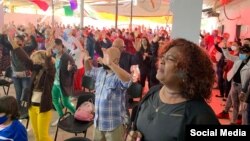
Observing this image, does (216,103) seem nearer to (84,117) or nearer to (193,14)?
(84,117)

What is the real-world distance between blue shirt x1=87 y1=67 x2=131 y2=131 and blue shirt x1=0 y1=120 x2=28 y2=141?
0.79 meters

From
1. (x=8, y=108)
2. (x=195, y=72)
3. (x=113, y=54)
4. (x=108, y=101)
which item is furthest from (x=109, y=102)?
(x=195, y=72)

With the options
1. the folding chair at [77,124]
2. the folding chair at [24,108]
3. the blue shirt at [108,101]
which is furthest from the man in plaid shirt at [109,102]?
the folding chair at [24,108]

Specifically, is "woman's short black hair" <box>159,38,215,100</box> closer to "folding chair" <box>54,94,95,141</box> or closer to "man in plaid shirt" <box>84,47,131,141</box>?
"man in plaid shirt" <box>84,47,131,141</box>

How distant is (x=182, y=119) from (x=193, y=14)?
67.5 inches

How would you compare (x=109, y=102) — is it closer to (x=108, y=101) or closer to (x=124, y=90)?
(x=108, y=101)

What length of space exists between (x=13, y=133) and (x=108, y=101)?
959mm

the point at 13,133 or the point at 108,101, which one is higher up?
the point at 108,101

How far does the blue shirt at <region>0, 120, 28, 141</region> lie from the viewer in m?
2.73

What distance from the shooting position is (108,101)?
327 centimetres

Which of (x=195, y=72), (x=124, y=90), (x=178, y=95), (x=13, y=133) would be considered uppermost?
(x=195, y=72)

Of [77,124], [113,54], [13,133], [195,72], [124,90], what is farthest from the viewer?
[77,124]

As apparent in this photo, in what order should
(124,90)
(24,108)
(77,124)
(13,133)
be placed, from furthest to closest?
(24,108), (77,124), (124,90), (13,133)

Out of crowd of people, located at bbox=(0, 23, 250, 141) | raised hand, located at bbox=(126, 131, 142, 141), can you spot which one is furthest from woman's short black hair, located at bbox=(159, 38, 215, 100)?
raised hand, located at bbox=(126, 131, 142, 141)
